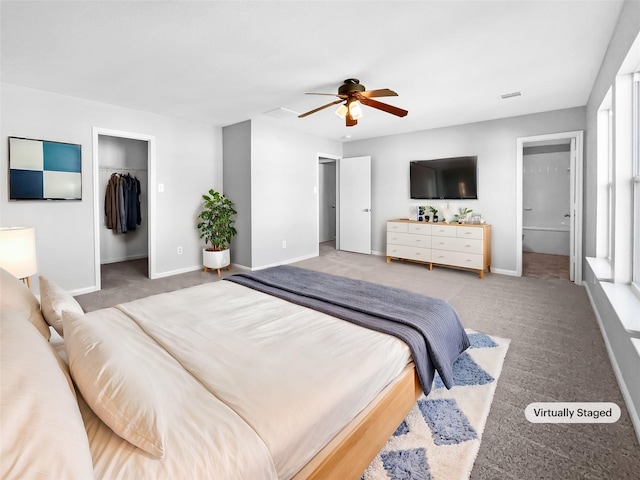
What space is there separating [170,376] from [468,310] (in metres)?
3.10

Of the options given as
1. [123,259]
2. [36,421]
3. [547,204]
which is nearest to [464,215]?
[547,204]

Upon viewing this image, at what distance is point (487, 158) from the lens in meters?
5.12

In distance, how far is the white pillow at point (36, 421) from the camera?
23.8 inches

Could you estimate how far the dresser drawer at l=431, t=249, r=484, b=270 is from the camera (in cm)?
486

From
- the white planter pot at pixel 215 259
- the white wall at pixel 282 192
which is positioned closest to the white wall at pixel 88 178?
the white planter pot at pixel 215 259

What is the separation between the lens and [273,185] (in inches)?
214

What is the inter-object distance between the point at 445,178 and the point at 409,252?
1.41 meters

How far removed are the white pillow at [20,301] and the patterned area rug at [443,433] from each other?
1.56 m

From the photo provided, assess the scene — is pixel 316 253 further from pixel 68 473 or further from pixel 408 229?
pixel 68 473

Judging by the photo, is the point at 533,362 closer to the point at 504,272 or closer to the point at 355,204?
the point at 504,272

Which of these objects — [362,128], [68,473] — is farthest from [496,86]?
[68,473]

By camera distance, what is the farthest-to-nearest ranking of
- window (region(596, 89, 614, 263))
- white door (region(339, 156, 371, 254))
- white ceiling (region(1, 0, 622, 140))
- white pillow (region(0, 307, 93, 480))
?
white door (region(339, 156, 371, 254)) → window (region(596, 89, 614, 263)) → white ceiling (region(1, 0, 622, 140)) → white pillow (region(0, 307, 93, 480))

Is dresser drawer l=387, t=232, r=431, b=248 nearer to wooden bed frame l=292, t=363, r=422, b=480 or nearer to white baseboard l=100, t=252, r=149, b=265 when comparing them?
wooden bed frame l=292, t=363, r=422, b=480

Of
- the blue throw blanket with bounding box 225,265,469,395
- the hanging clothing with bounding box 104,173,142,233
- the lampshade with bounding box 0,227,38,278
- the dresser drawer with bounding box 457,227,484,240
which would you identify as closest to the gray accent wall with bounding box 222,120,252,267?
the hanging clothing with bounding box 104,173,142,233
